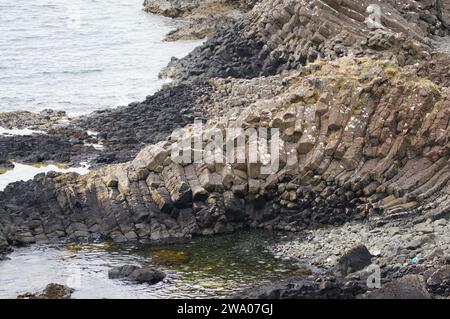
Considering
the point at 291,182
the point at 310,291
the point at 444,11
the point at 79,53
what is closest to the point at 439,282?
the point at 310,291

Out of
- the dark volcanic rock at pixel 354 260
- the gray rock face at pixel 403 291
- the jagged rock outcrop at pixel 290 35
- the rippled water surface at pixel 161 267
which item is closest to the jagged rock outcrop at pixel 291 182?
the rippled water surface at pixel 161 267

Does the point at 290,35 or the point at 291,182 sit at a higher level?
the point at 290,35

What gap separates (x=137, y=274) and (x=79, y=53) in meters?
42.7

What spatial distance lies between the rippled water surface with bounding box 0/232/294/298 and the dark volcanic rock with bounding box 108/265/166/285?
0.25m

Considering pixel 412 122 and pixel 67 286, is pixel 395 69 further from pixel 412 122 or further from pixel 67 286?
pixel 67 286

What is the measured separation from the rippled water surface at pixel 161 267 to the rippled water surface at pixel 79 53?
70.6ft

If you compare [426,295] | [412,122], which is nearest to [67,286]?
[426,295]

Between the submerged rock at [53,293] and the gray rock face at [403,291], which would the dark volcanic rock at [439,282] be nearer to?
the gray rock face at [403,291]

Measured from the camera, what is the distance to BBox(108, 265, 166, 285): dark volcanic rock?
33.2 meters

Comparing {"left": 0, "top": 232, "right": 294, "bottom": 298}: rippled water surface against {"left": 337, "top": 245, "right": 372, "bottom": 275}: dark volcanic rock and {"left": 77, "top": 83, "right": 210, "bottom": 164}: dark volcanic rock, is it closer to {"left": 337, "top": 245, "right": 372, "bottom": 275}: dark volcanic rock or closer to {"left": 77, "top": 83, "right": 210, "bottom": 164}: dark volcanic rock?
{"left": 337, "top": 245, "right": 372, "bottom": 275}: dark volcanic rock

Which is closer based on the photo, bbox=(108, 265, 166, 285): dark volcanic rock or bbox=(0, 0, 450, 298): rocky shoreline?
bbox=(108, 265, 166, 285): dark volcanic rock

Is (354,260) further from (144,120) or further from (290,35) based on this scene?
(290,35)

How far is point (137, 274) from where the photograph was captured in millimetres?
33312

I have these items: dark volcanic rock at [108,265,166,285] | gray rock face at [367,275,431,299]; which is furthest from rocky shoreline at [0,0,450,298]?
gray rock face at [367,275,431,299]
